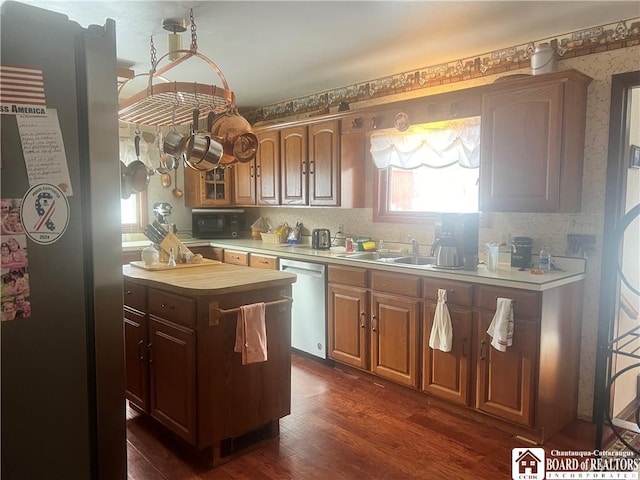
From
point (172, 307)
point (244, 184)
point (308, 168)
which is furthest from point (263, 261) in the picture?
point (172, 307)

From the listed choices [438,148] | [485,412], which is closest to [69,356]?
[485,412]

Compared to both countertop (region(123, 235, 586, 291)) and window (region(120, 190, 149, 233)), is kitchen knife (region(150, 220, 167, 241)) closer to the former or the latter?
countertop (region(123, 235, 586, 291))

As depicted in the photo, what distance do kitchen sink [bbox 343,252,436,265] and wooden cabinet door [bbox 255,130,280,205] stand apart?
4.28ft

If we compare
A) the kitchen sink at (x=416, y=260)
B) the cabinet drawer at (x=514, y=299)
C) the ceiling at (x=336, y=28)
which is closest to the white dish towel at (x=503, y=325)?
the cabinet drawer at (x=514, y=299)

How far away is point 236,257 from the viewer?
4832mm

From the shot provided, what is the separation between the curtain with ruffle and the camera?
3.40m

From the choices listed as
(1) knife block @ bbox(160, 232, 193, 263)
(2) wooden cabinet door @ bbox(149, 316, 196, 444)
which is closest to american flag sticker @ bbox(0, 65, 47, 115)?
(2) wooden cabinet door @ bbox(149, 316, 196, 444)

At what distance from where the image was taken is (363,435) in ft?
9.07

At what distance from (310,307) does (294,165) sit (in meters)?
1.47

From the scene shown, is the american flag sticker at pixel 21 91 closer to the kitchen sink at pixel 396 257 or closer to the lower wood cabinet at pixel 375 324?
the lower wood cabinet at pixel 375 324

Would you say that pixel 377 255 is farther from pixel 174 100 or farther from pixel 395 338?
pixel 174 100

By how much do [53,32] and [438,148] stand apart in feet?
9.97

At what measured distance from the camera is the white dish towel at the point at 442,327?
2.99m

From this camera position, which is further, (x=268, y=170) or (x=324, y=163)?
(x=268, y=170)
